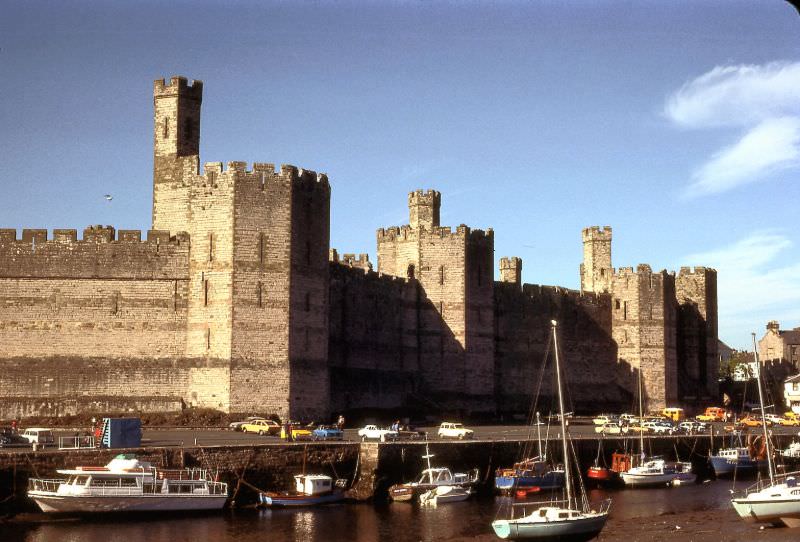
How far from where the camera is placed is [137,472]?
1747 inches

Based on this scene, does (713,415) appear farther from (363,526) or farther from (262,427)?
(363,526)

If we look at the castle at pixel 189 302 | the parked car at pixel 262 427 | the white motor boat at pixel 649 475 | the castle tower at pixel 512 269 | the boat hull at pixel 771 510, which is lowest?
the boat hull at pixel 771 510

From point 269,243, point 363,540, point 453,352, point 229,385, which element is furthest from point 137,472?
point 453,352

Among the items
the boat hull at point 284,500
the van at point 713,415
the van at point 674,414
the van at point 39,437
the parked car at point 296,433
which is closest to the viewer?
the van at point 39,437

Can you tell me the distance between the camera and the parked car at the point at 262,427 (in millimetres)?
54938

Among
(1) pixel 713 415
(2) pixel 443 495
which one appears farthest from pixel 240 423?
(1) pixel 713 415

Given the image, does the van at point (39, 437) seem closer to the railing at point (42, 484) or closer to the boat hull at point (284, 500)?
the railing at point (42, 484)

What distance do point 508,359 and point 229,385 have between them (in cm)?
2803

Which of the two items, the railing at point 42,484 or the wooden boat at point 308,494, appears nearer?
the railing at point 42,484

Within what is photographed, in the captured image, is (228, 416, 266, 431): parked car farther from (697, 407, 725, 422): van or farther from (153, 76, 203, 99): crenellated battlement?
(697, 407, 725, 422): van

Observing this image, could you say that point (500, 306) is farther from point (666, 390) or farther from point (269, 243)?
point (269, 243)

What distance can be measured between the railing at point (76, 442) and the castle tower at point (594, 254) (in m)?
50.8

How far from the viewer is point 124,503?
44.2 m

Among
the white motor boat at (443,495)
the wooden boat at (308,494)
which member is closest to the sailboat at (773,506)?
the white motor boat at (443,495)
